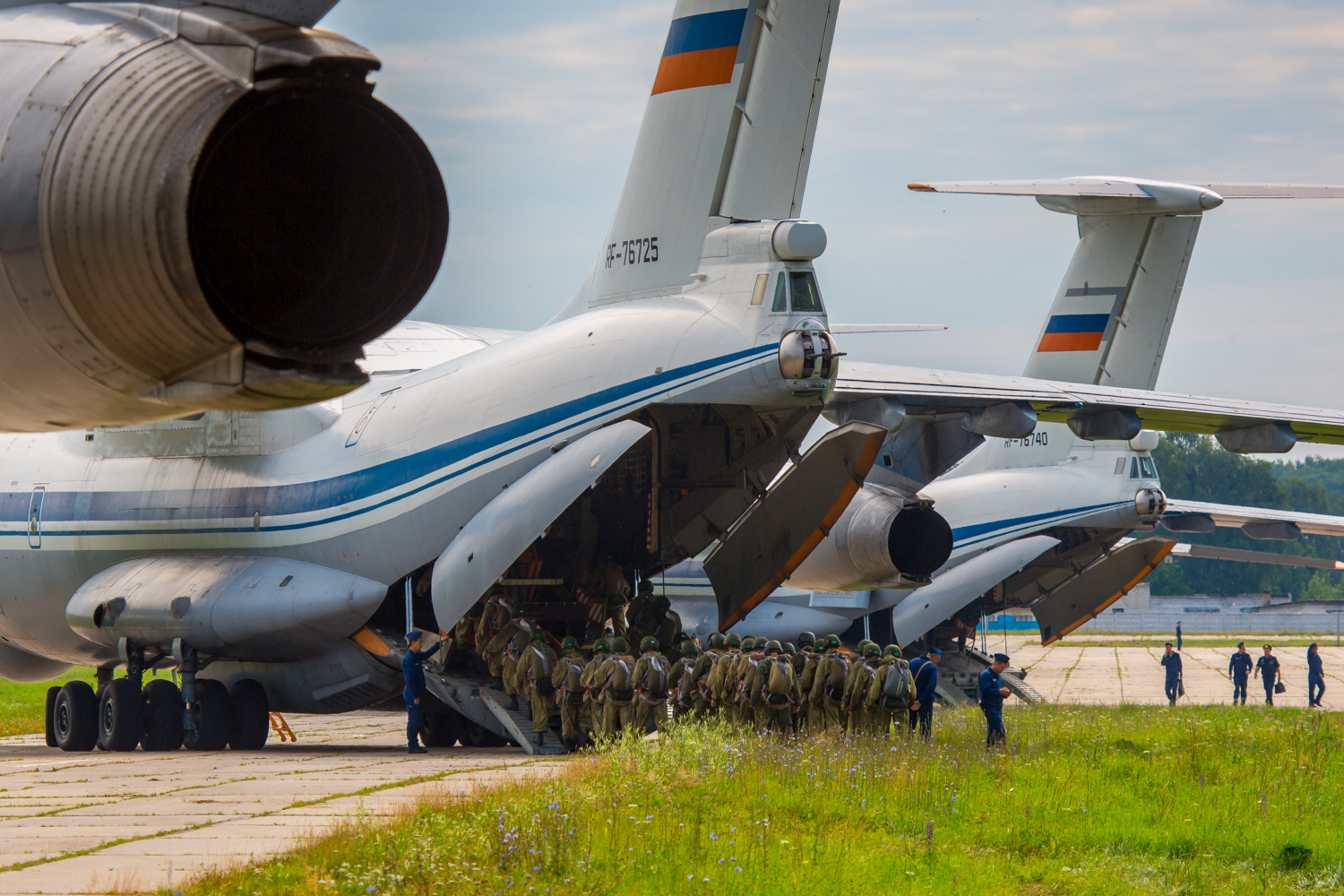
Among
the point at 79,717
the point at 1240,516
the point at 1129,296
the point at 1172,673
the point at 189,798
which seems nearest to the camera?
the point at 189,798

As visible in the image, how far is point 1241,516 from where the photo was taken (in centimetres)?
2628

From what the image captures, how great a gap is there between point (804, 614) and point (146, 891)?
1716cm

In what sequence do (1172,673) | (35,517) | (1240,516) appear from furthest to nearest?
(1240,516) → (1172,673) → (35,517)

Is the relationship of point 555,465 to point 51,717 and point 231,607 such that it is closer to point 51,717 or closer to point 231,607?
point 231,607

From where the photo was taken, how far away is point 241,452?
1680cm

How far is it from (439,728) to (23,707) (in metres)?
14.2

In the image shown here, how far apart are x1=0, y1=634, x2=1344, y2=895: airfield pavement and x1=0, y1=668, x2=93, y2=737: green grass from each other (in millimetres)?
1983

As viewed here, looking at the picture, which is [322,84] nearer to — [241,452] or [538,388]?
[538,388]

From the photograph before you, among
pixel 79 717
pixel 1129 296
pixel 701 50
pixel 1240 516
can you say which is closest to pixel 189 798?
pixel 79 717

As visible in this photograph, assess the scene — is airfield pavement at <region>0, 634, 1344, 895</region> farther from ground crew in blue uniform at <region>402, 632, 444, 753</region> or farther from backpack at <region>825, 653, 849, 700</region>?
backpack at <region>825, 653, 849, 700</region>

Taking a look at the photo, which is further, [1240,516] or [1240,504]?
[1240,504]

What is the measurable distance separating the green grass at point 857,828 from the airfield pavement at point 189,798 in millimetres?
683

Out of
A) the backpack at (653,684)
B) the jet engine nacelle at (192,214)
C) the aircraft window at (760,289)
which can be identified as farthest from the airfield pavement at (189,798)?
the aircraft window at (760,289)

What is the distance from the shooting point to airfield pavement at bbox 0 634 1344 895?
7.40 metres
